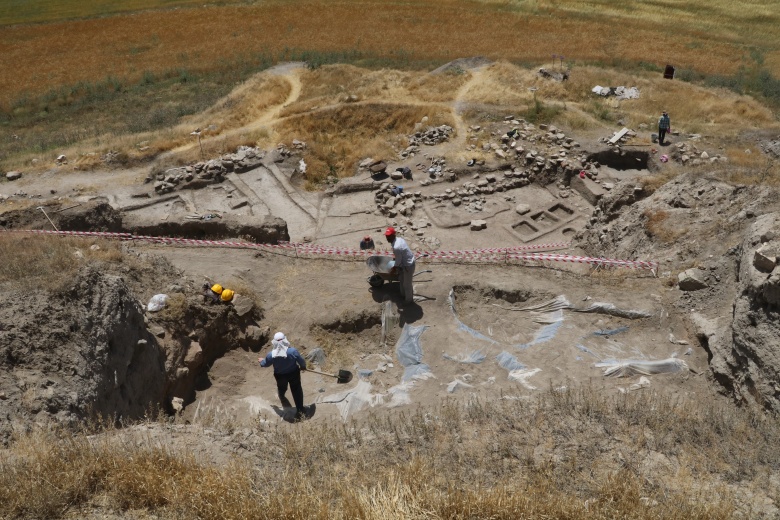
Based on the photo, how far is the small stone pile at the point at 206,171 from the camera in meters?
20.5

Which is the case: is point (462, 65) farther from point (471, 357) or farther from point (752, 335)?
point (752, 335)

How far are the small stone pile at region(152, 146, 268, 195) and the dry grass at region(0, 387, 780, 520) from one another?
15343mm

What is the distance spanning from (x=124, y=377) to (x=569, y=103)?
2187cm

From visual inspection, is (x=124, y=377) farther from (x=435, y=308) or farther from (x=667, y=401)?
(x=667, y=401)

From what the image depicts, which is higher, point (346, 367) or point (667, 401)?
point (667, 401)

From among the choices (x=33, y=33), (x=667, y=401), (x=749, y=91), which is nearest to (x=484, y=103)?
(x=749, y=91)

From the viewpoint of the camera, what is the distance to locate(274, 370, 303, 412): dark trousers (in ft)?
28.7

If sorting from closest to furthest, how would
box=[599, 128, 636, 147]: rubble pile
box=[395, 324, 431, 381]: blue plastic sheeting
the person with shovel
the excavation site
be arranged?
the excavation site < the person with shovel < box=[395, 324, 431, 381]: blue plastic sheeting < box=[599, 128, 636, 147]: rubble pile

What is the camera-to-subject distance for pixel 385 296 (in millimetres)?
11570

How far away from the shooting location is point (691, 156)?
750 inches

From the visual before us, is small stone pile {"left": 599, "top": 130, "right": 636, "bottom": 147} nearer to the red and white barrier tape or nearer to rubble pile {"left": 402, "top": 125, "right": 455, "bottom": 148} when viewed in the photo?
rubble pile {"left": 402, "top": 125, "right": 455, "bottom": 148}

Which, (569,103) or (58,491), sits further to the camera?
(569,103)

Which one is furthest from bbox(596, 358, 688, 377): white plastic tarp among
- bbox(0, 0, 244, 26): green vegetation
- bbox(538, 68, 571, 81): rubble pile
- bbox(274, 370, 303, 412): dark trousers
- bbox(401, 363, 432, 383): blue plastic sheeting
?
bbox(0, 0, 244, 26): green vegetation

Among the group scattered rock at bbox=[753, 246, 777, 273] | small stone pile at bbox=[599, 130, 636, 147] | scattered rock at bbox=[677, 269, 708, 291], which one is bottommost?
small stone pile at bbox=[599, 130, 636, 147]
